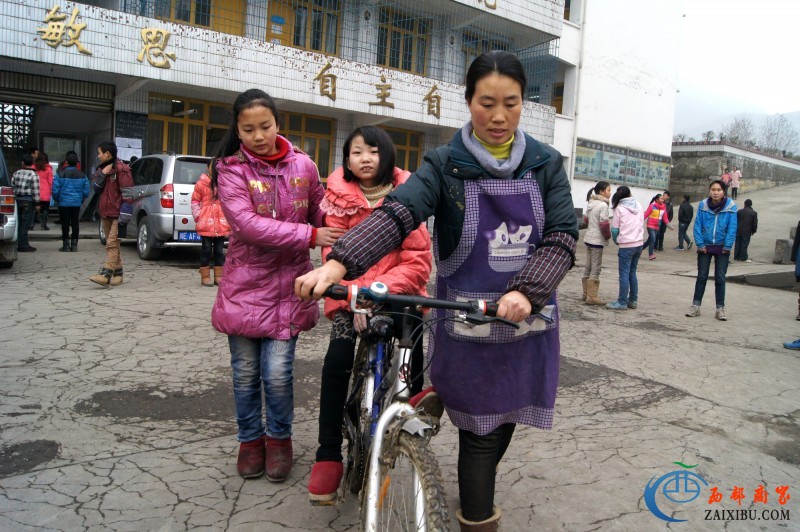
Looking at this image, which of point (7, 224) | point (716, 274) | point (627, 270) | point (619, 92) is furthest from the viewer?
point (619, 92)

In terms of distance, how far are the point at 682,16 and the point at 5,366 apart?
28.0 m

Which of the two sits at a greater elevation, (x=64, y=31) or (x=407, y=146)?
(x=64, y=31)

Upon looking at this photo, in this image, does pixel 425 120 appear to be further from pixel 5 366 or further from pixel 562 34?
pixel 5 366

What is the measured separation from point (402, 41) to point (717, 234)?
13082 mm

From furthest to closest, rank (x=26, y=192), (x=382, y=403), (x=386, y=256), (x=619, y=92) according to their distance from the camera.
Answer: (x=619, y=92), (x=26, y=192), (x=386, y=256), (x=382, y=403)

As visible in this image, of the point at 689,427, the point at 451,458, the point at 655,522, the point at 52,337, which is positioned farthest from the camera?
the point at 52,337

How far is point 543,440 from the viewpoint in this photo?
367 cm

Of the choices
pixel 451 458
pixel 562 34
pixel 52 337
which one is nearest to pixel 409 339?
pixel 451 458

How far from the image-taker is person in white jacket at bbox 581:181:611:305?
27.8ft

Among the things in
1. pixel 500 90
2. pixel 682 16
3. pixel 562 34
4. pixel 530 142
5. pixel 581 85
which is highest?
pixel 682 16

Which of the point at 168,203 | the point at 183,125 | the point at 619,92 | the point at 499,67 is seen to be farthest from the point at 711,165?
the point at 499,67

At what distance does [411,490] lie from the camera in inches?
72.4

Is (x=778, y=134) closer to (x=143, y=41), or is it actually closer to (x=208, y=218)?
(x=143, y=41)

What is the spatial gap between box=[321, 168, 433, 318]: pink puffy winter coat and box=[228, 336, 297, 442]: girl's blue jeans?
0.34 m
